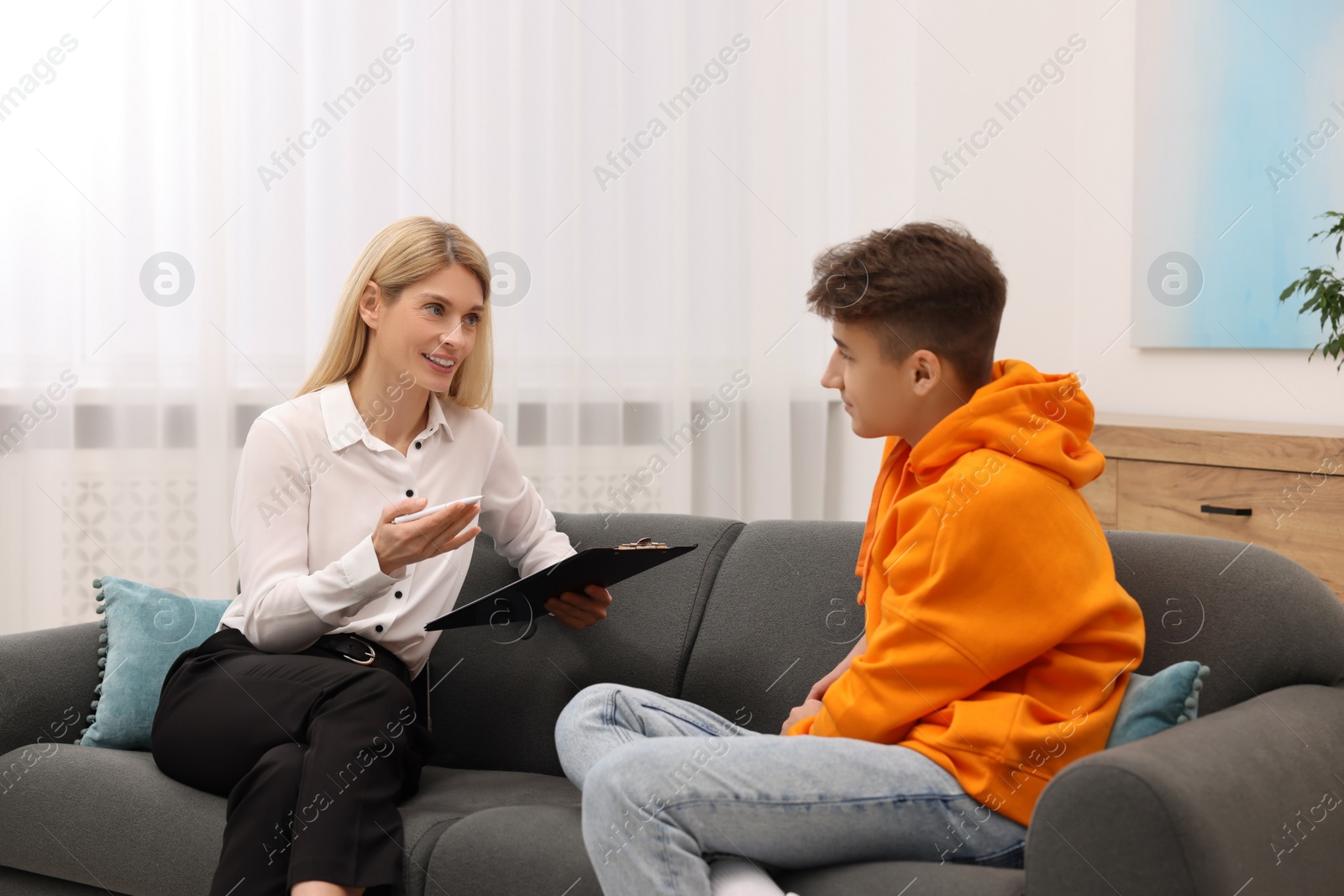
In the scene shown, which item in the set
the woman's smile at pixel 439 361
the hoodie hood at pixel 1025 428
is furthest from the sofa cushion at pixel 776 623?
the woman's smile at pixel 439 361

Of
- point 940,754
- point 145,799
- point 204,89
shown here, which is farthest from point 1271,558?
point 204,89

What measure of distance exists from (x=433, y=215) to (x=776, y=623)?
1711 millimetres

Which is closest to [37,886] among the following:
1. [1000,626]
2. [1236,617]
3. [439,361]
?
[439,361]

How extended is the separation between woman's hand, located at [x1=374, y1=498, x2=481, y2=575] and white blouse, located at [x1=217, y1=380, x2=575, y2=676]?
3 cm

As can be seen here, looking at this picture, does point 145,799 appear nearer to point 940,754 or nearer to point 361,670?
point 361,670

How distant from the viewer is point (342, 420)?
1814 mm

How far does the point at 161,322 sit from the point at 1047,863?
2485mm

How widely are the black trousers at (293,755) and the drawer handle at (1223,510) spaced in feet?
6.09

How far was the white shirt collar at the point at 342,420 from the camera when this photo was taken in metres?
1.80

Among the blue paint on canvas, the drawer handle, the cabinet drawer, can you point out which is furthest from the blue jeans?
the blue paint on canvas

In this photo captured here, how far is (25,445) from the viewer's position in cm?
276

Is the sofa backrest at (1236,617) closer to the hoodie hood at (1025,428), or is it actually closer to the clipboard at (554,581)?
the hoodie hood at (1025,428)

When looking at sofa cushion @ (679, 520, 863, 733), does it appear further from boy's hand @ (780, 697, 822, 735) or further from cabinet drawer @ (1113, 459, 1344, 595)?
cabinet drawer @ (1113, 459, 1344, 595)

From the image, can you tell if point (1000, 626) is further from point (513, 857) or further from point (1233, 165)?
point (1233, 165)
